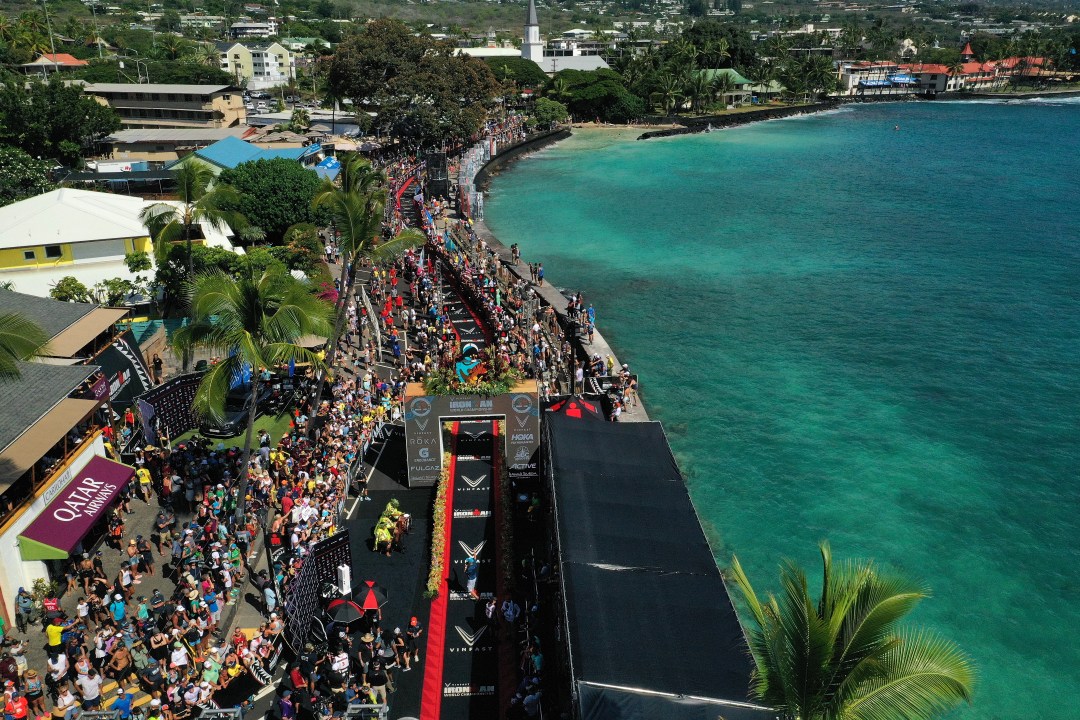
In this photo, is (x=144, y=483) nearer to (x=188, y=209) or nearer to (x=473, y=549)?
(x=473, y=549)

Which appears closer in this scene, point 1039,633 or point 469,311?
point 1039,633

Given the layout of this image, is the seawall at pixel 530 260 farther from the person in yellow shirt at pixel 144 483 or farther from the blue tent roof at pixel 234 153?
the blue tent roof at pixel 234 153

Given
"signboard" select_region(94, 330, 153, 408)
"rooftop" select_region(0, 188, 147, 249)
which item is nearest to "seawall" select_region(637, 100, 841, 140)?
"rooftop" select_region(0, 188, 147, 249)

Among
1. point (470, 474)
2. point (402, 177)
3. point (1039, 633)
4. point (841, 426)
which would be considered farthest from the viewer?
point (402, 177)

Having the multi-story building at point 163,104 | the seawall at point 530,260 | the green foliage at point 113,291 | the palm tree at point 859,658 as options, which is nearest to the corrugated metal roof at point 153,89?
the multi-story building at point 163,104

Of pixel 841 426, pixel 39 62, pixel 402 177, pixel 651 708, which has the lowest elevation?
pixel 841 426

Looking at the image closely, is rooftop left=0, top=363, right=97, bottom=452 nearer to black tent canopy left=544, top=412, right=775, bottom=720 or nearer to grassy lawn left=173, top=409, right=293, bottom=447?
grassy lawn left=173, top=409, right=293, bottom=447

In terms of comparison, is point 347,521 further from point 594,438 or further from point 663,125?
point 663,125

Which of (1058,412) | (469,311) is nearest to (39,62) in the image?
(469,311)
